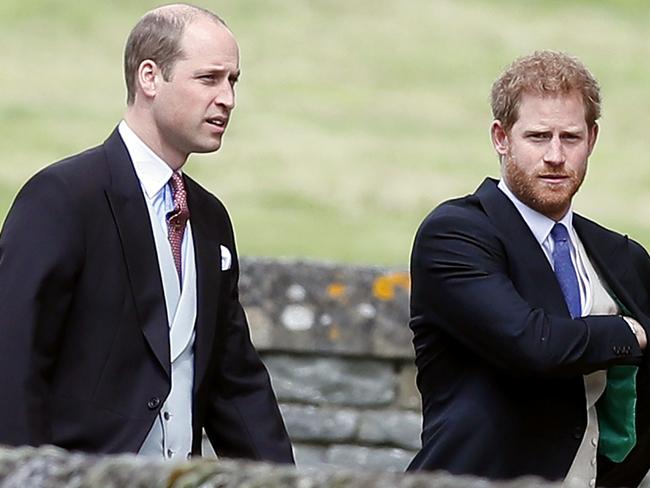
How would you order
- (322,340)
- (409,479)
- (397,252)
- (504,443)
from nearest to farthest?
(409,479), (504,443), (322,340), (397,252)

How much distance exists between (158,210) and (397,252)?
22.6ft

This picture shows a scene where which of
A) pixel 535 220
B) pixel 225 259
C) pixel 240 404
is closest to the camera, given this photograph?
pixel 535 220

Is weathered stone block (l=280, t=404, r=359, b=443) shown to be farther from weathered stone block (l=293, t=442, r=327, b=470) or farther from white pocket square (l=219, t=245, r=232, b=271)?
white pocket square (l=219, t=245, r=232, b=271)

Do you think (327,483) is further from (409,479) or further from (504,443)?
(504,443)

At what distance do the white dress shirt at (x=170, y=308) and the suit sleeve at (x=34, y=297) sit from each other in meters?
0.24

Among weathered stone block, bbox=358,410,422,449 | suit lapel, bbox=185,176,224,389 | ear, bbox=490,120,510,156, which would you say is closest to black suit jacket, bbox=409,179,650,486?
ear, bbox=490,120,510,156

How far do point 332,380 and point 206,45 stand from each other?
9.28ft

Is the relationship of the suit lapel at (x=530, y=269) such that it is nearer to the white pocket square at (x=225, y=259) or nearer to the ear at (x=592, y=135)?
the ear at (x=592, y=135)

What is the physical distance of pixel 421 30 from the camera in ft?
56.8

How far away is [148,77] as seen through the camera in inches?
193

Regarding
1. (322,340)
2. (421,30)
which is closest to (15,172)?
(421,30)

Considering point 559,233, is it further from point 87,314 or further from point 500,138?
point 87,314

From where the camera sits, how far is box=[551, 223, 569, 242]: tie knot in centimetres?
491

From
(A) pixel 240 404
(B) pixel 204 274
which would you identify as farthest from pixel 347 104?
(B) pixel 204 274
